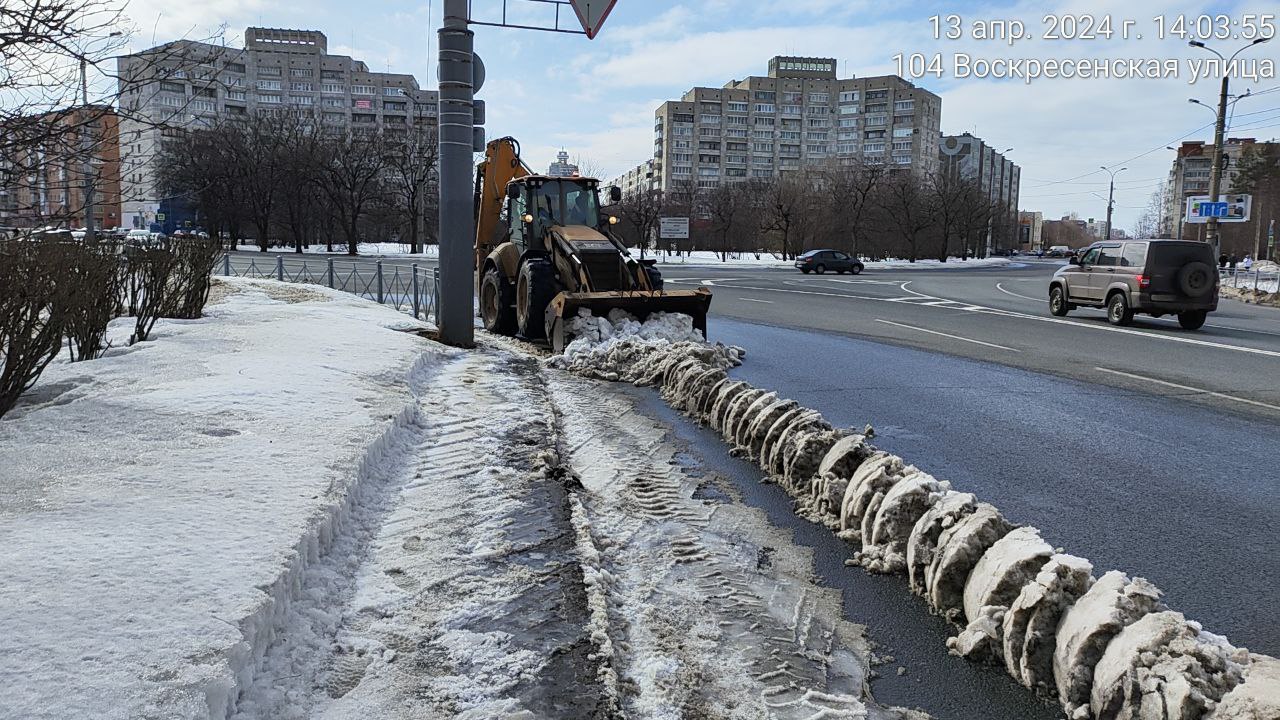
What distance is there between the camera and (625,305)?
40.1ft

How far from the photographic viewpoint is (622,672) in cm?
319

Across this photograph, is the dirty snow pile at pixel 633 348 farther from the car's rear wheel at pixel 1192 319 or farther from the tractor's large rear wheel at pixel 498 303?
Answer: the car's rear wheel at pixel 1192 319

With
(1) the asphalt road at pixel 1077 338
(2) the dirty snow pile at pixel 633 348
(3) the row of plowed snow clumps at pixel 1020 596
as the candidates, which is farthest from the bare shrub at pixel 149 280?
(1) the asphalt road at pixel 1077 338

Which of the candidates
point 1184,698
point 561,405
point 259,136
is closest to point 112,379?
point 561,405

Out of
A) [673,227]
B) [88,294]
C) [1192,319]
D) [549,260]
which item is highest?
[673,227]

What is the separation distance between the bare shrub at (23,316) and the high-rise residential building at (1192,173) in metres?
100

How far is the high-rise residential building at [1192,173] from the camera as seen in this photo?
97938 millimetres

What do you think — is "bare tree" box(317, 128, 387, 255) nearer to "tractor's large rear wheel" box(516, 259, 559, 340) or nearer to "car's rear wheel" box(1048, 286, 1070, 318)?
"car's rear wheel" box(1048, 286, 1070, 318)

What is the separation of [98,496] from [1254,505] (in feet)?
21.1

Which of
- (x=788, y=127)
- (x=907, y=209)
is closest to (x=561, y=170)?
(x=907, y=209)

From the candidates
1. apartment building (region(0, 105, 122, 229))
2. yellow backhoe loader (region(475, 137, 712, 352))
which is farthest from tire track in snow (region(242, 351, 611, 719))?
yellow backhoe loader (region(475, 137, 712, 352))

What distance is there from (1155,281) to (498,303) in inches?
520

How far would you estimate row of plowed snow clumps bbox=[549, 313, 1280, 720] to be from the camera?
2.74 meters

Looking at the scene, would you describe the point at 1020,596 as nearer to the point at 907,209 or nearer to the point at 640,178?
the point at 907,209
